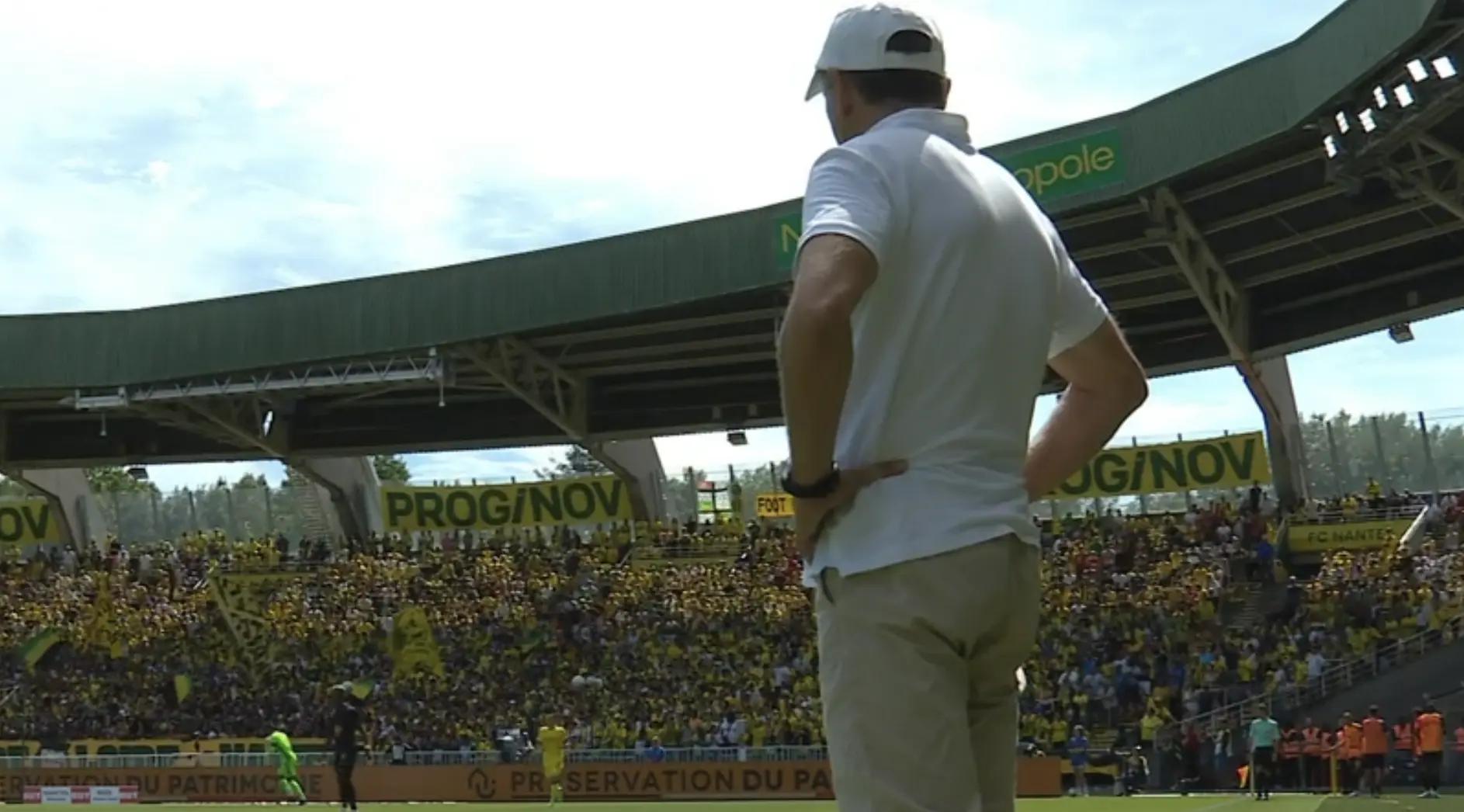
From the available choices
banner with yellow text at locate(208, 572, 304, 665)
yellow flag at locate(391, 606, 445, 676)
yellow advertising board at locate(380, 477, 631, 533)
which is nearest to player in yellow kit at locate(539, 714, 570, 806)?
yellow flag at locate(391, 606, 445, 676)

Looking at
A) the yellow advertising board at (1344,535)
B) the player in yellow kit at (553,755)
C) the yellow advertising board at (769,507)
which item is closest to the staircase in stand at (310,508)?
the yellow advertising board at (769,507)

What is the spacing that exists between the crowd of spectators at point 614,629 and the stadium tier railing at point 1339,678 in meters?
0.20

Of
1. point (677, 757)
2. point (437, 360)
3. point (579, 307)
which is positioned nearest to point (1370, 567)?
point (677, 757)

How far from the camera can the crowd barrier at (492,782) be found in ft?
90.2

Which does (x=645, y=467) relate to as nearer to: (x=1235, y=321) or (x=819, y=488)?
(x=1235, y=321)

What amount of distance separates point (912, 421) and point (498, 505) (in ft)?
133

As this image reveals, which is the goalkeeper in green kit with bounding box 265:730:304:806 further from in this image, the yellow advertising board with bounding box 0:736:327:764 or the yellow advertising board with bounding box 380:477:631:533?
the yellow advertising board with bounding box 380:477:631:533

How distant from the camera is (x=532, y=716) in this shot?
34281 mm

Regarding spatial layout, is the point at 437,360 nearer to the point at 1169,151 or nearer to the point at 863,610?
the point at 1169,151

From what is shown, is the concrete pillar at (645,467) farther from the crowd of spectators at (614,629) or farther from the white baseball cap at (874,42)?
the white baseball cap at (874,42)

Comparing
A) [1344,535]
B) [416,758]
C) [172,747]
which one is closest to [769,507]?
[416,758]

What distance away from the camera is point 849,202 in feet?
9.73

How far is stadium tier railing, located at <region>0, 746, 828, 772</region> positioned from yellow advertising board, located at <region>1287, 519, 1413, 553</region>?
37.3 ft

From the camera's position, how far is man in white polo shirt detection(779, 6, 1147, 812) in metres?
2.91
